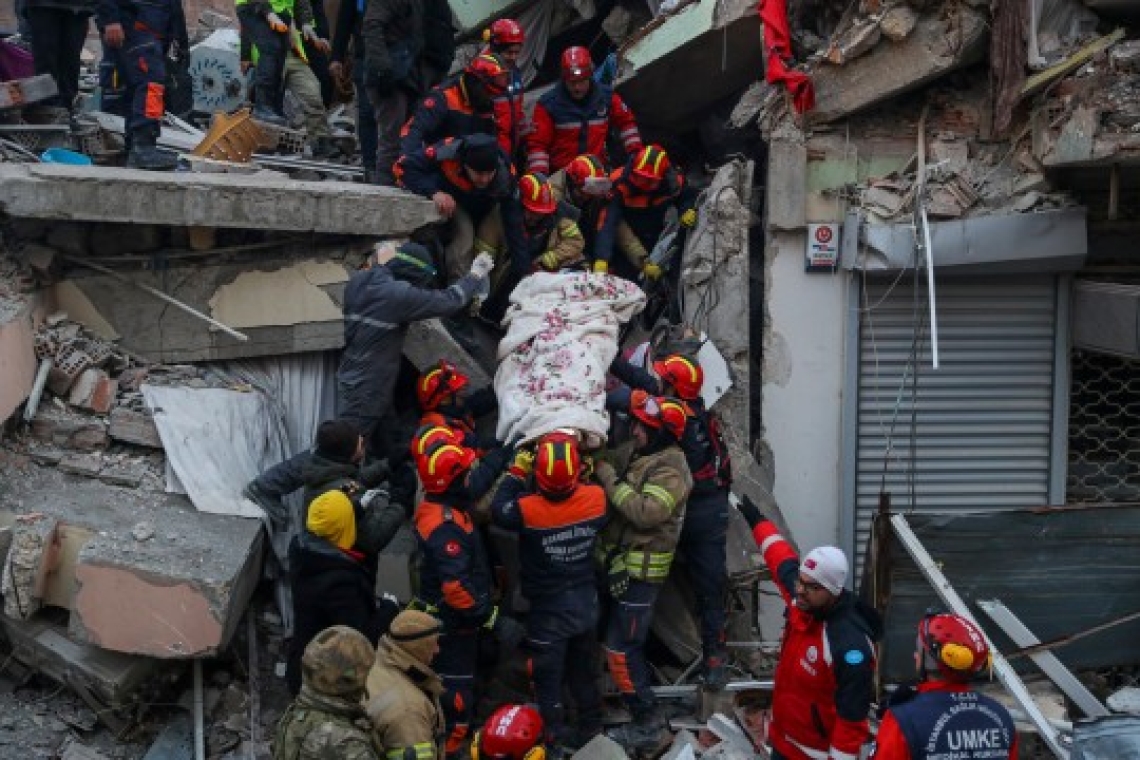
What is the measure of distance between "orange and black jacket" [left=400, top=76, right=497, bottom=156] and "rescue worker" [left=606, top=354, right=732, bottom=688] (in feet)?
7.48

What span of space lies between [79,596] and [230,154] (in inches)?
164

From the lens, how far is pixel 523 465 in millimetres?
6973

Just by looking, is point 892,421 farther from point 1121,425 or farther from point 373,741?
point 373,741

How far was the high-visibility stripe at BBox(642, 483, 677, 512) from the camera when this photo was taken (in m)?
6.89

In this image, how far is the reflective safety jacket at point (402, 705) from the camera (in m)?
5.25

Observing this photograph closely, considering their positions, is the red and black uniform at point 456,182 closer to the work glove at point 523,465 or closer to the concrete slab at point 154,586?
the work glove at point 523,465

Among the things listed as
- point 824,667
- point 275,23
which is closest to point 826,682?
point 824,667

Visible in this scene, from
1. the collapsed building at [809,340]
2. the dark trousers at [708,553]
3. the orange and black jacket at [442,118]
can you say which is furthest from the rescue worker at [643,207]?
the dark trousers at [708,553]

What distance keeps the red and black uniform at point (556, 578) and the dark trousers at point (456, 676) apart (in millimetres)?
326

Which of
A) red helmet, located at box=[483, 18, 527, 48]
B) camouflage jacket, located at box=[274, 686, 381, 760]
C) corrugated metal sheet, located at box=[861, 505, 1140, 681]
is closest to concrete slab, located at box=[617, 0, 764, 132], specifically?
red helmet, located at box=[483, 18, 527, 48]

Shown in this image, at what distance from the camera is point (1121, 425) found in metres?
8.75

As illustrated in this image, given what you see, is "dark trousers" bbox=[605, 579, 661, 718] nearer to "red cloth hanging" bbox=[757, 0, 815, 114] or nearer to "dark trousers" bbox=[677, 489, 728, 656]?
"dark trousers" bbox=[677, 489, 728, 656]

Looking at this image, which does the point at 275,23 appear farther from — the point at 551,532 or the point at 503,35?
the point at 551,532

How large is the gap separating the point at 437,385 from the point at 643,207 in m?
2.38
